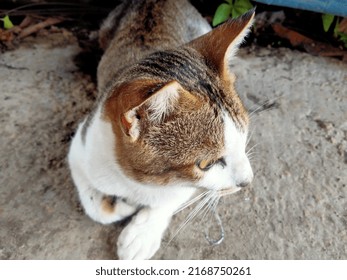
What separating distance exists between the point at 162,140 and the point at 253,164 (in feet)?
2.71

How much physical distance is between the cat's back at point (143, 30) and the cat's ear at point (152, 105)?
0.72 m

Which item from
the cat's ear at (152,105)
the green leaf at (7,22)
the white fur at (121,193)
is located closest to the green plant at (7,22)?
the green leaf at (7,22)

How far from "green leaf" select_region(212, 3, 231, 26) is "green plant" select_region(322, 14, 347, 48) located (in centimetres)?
56

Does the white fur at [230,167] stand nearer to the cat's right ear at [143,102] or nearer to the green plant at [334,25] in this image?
the cat's right ear at [143,102]

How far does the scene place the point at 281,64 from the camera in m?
2.78

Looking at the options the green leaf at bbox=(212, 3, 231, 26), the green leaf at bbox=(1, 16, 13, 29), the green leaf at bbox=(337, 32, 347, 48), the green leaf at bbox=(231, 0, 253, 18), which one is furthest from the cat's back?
the green leaf at bbox=(337, 32, 347, 48)

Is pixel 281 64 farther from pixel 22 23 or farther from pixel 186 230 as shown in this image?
pixel 22 23

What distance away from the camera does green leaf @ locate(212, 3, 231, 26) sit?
108 inches

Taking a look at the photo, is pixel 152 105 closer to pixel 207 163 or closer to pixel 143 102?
A: pixel 143 102

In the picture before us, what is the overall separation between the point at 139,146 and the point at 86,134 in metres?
0.42

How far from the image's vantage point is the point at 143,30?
2309 millimetres

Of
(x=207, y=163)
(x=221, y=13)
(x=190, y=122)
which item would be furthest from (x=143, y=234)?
(x=221, y=13)
